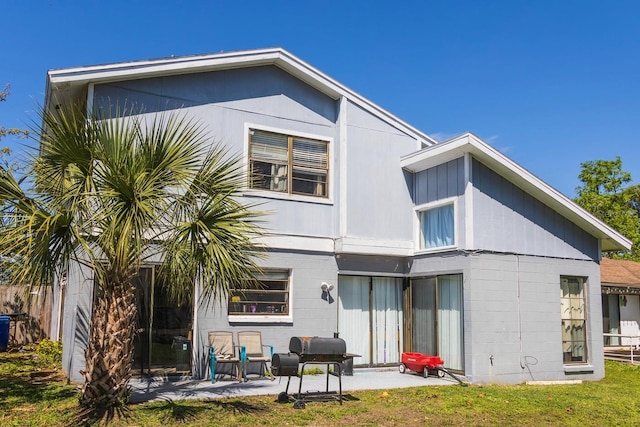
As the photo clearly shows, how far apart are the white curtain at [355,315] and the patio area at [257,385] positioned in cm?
75

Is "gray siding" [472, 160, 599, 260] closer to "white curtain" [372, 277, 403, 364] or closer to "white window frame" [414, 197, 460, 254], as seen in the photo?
"white window frame" [414, 197, 460, 254]

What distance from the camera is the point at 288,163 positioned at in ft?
42.9

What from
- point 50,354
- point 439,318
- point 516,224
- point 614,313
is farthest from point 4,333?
point 614,313

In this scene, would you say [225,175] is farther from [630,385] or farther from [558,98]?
[558,98]

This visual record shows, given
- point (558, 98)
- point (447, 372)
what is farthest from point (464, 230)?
point (558, 98)

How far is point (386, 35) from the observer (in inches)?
723

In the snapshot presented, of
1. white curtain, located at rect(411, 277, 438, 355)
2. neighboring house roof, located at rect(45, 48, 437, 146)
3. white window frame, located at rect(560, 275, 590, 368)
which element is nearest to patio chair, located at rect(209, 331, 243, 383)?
white curtain, located at rect(411, 277, 438, 355)

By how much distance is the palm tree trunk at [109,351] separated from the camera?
25.2 feet

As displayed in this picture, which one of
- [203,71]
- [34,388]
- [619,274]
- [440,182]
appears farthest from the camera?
[619,274]

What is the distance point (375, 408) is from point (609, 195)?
2949 centimetres

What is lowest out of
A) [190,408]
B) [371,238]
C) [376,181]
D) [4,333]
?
[190,408]

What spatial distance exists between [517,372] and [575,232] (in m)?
3.85

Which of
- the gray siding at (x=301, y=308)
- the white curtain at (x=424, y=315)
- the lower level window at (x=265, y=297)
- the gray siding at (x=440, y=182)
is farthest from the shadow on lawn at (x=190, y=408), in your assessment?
the gray siding at (x=440, y=182)

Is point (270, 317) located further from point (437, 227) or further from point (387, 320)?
point (437, 227)
